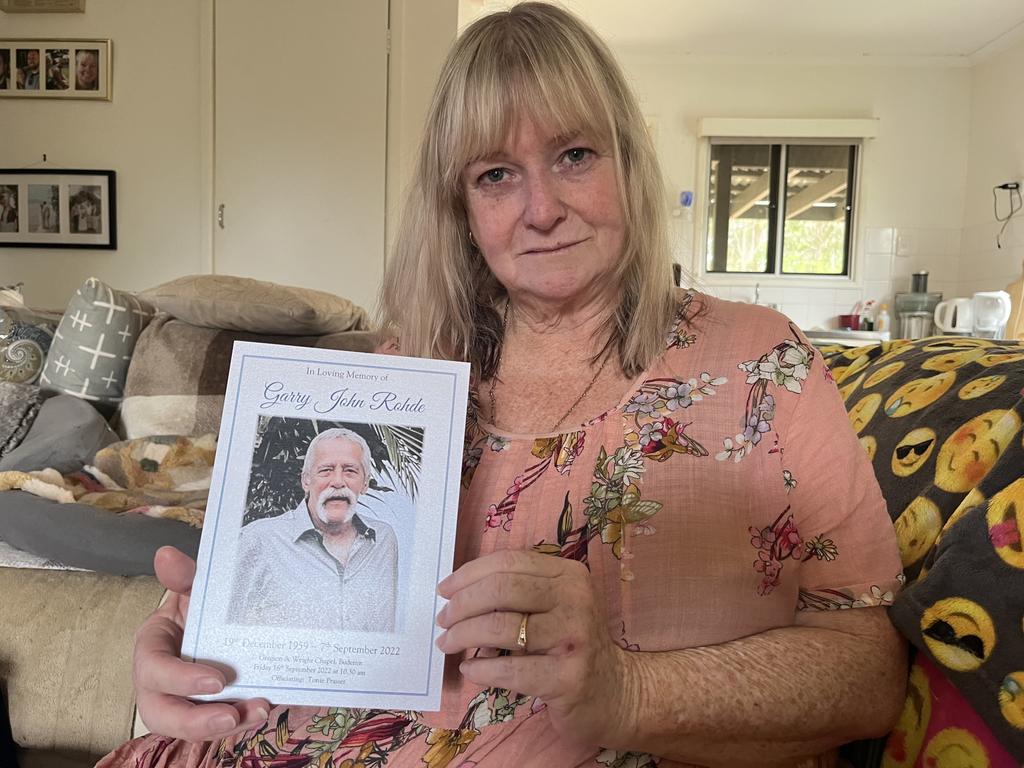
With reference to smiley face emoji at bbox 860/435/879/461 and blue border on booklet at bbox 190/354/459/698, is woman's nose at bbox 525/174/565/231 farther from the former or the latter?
smiley face emoji at bbox 860/435/879/461

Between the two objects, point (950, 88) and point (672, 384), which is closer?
point (672, 384)

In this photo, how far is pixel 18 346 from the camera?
6.64 feet

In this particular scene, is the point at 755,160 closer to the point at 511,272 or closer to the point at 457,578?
the point at 511,272

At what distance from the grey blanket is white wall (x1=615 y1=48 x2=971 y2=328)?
159 inches

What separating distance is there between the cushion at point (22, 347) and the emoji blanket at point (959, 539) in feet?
6.89

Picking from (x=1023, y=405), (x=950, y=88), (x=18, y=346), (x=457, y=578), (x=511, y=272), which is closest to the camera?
(x=457, y=578)

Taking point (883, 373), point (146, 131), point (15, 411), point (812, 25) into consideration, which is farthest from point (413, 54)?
point (883, 373)

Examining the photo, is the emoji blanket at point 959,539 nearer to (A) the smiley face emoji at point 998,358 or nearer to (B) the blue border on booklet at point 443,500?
(A) the smiley face emoji at point 998,358

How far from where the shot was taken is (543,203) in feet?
2.54

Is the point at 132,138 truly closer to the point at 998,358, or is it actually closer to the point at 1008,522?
the point at 998,358

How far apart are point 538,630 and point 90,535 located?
1081 millimetres

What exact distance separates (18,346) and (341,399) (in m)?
1.87

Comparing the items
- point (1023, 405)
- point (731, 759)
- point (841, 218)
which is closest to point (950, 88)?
point (841, 218)

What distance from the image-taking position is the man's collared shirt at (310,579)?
585 millimetres
